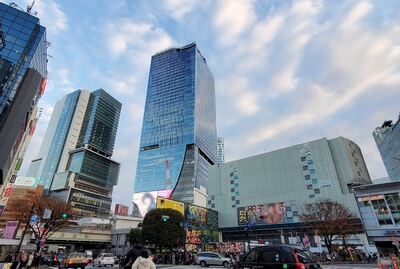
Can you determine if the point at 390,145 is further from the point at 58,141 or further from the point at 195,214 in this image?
the point at 58,141

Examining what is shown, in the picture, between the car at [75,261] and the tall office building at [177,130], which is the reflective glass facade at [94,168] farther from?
the car at [75,261]

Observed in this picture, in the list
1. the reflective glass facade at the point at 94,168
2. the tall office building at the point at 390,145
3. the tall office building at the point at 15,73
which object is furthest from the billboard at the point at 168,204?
the reflective glass facade at the point at 94,168

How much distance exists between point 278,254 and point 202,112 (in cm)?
13648

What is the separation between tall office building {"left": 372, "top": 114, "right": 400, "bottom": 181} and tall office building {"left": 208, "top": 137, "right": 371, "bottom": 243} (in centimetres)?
2843

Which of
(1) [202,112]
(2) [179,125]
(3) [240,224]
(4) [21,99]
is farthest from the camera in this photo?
(1) [202,112]

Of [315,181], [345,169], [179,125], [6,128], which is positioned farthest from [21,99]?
[179,125]

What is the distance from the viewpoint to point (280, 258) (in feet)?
28.4

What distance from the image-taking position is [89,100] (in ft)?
502

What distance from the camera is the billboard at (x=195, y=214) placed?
6347 cm

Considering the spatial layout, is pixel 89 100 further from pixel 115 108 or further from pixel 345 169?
pixel 345 169

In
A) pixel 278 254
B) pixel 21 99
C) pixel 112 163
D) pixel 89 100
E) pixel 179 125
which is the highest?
pixel 89 100

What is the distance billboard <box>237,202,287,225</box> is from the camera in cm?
6481

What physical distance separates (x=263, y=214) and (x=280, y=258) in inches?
2516

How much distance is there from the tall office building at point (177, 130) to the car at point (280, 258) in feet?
322
